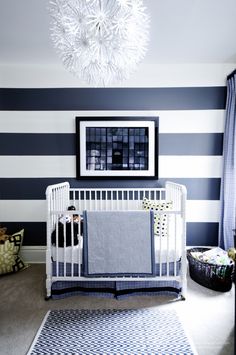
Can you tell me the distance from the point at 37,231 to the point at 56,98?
61.8 inches

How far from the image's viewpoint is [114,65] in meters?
1.48

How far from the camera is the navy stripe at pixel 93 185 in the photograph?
276cm

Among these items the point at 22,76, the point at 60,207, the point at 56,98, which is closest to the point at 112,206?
the point at 60,207

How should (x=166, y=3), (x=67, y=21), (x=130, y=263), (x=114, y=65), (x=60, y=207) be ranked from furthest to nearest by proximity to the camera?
(x=60, y=207) → (x=130, y=263) → (x=166, y=3) → (x=114, y=65) → (x=67, y=21)

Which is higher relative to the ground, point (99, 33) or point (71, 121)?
point (99, 33)

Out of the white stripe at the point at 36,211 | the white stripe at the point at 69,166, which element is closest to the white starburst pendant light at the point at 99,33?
the white stripe at the point at 69,166

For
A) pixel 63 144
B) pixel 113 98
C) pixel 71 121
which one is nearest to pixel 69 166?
pixel 63 144

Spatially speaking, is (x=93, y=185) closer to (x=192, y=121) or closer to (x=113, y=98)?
(x=113, y=98)

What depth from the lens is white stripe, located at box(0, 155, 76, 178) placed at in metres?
2.75

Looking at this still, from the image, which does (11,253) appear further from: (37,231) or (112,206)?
(112,206)

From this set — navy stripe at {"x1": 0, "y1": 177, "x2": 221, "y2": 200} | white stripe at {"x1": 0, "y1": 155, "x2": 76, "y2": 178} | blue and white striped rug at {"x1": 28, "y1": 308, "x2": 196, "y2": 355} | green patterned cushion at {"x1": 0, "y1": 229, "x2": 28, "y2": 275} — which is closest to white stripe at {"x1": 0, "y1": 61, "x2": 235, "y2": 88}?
white stripe at {"x1": 0, "y1": 155, "x2": 76, "y2": 178}

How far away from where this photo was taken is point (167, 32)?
208 cm

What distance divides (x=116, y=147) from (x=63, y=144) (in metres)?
0.62

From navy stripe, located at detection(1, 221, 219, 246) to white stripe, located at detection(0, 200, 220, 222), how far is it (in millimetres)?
49
